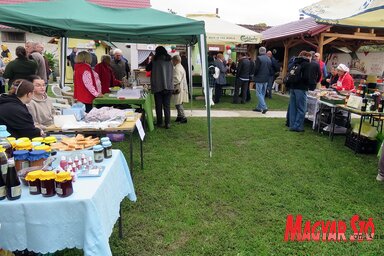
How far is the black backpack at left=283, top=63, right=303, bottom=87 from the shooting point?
A: 6945 mm

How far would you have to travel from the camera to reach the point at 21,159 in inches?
83.0

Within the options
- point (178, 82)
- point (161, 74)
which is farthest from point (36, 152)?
point (178, 82)

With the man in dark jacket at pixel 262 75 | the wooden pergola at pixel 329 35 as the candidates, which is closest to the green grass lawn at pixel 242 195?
the man in dark jacket at pixel 262 75

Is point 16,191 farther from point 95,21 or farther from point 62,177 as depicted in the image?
point 95,21

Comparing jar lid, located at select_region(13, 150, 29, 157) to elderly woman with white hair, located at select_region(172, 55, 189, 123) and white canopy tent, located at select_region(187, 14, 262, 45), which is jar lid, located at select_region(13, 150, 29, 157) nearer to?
elderly woman with white hair, located at select_region(172, 55, 189, 123)

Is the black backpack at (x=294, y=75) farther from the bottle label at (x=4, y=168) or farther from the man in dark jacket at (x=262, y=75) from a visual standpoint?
the bottle label at (x=4, y=168)

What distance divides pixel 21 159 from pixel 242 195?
2.73m

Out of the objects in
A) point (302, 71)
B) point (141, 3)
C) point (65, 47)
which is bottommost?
point (302, 71)

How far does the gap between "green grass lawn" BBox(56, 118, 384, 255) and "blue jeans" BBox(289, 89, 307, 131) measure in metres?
0.78

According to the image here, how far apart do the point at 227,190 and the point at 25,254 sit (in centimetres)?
253

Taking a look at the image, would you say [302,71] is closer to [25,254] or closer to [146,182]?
[146,182]

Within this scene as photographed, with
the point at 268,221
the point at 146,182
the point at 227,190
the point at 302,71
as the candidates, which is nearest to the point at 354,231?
the point at 268,221

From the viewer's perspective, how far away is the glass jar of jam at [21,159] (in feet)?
6.87

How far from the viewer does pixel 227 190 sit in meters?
4.23
